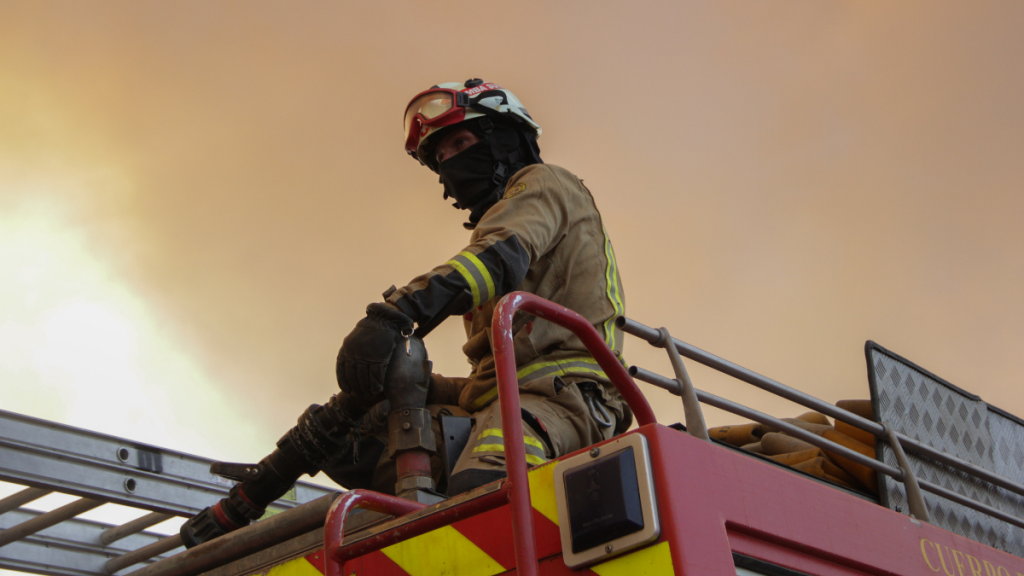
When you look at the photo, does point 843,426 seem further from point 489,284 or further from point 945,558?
point 489,284

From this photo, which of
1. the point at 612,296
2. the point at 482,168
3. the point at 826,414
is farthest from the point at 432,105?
the point at 826,414

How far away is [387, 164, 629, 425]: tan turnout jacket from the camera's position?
2.90m

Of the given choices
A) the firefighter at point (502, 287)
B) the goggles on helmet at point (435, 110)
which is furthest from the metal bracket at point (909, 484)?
the goggles on helmet at point (435, 110)

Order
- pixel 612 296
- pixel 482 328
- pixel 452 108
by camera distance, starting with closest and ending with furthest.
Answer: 1. pixel 612 296
2. pixel 482 328
3. pixel 452 108

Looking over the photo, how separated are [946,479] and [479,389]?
1719mm

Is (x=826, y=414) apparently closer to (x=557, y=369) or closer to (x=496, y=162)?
(x=557, y=369)

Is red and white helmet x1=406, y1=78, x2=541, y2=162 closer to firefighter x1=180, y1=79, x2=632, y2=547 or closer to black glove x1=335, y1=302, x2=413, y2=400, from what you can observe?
firefighter x1=180, y1=79, x2=632, y2=547

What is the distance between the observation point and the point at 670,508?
1708 millimetres

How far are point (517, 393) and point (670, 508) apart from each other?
13.3 inches

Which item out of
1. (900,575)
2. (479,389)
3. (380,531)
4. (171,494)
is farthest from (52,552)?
(900,575)

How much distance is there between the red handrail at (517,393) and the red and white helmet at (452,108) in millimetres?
1963

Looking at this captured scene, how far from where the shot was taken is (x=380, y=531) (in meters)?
2.02

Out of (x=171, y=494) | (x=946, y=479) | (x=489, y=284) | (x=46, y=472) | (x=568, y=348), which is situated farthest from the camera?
(x=171, y=494)

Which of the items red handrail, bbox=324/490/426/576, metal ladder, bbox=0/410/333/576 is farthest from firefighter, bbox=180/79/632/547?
metal ladder, bbox=0/410/333/576
